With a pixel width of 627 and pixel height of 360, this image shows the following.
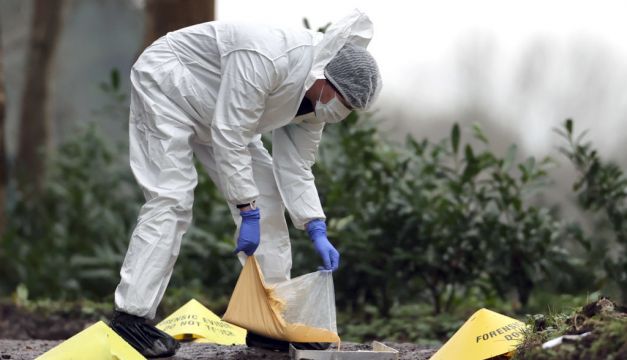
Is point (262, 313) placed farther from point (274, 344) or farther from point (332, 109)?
point (332, 109)

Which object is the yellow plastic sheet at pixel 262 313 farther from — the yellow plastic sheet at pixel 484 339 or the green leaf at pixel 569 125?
the green leaf at pixel 569 125

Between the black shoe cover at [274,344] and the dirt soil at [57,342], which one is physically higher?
the black shoe cover at [274,344]

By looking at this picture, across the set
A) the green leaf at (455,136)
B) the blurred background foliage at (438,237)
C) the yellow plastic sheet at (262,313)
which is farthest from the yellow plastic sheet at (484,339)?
the green leaf at (455,136)

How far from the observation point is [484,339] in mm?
4758

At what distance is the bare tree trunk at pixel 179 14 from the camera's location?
914 cm

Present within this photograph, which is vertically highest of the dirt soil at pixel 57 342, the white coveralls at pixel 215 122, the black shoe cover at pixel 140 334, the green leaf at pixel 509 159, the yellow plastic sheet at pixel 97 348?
the white coveralls at pixel 215 122

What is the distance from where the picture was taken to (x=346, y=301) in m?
7.68

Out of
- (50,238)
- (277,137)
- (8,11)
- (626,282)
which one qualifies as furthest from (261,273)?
(8,11)

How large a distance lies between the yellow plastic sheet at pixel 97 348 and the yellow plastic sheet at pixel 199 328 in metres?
1.31

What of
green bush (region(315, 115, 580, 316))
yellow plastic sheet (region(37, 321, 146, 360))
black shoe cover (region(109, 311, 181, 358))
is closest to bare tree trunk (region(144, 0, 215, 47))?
green bush (region(315, 115, 580, 316))

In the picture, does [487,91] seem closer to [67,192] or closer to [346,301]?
[67,192]

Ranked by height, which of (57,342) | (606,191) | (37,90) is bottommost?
(57,342)

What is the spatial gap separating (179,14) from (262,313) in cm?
477

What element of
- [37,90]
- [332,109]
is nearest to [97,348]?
[332,109]
